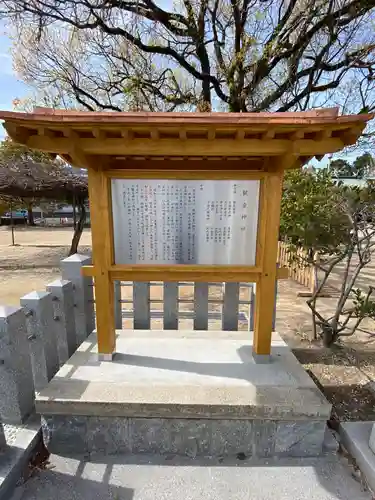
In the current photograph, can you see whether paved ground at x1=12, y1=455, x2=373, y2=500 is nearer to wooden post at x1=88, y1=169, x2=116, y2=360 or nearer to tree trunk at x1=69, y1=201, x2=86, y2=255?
wooden post at x1=88, y1=169, x2=116, y2=360

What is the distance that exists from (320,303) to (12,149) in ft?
48.1

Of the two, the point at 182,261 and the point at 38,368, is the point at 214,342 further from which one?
the point at 38,368

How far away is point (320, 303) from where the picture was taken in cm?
720

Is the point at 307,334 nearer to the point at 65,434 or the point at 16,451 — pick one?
the point at 65,434

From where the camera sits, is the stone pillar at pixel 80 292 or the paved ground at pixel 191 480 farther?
the stone pillar at pixel 80 292

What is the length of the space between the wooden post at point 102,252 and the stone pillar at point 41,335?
16.5 inches

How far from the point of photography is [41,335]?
2.66 metres

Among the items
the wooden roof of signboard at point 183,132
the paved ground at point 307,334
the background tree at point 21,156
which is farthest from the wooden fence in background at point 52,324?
the background tree at point 21,156

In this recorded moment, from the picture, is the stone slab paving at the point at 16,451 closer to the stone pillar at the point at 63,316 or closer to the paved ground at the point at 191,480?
the paved ground at the point at 191,480

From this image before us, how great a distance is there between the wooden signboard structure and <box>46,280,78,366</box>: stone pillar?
0.42 meters

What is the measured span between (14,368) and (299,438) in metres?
2.29

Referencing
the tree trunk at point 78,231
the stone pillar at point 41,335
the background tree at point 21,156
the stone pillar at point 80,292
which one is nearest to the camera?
the stone pillar at point 41,335

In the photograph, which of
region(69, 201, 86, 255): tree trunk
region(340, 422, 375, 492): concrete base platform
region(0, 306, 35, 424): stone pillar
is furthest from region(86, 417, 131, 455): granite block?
region(69, 201, 86, 255): tree trunk

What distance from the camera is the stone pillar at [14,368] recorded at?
7.40 ft
